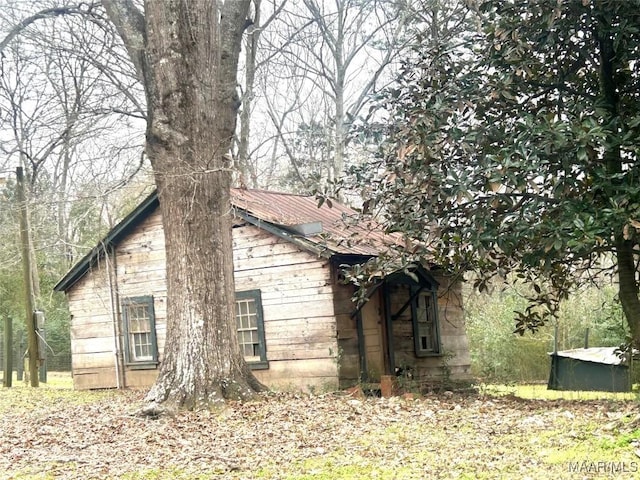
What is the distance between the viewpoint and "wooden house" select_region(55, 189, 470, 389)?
44.7 ft

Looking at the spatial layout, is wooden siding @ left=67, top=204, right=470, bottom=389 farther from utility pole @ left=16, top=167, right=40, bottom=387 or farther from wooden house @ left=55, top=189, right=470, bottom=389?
utility pole @ left=16, top=167, right=40, bottom=387

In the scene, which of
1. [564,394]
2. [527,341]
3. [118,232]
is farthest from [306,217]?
[527,341]

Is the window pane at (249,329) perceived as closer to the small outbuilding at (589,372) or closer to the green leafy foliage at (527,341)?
the small outbuilding at (589,372)

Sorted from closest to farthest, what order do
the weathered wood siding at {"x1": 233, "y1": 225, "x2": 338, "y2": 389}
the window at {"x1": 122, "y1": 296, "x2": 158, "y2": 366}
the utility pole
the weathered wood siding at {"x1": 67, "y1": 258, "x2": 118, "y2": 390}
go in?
the weathered wood siding at {"x1": 233, "y1": 225, "x2": 338, "y2": 389} → the window at {"x1": 122, "y1": 296, "x2": 158, "y2": 366} → the weathered wood siding at {"x1": 67, "y1": 258, "x2": 118, "y2": 390} → the utility pole

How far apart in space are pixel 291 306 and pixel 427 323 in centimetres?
347

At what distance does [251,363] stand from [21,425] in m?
5.00

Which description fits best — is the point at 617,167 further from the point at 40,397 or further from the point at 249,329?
the point at 40,397

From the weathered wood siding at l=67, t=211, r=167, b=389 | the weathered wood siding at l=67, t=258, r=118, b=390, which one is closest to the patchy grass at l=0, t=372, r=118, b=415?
the weathered wood siding at l=67, t=258, r=118, b=390

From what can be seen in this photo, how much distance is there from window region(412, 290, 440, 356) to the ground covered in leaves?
4735 mm

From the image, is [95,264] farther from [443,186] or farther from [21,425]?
[443,186]

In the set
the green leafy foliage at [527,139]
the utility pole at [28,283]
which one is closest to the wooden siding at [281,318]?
the utility pole at [28,283]

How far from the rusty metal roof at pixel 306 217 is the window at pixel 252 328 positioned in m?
1.53

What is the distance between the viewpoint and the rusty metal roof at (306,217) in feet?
43.3

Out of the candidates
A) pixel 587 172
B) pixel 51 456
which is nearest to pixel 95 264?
pixel 51 456
